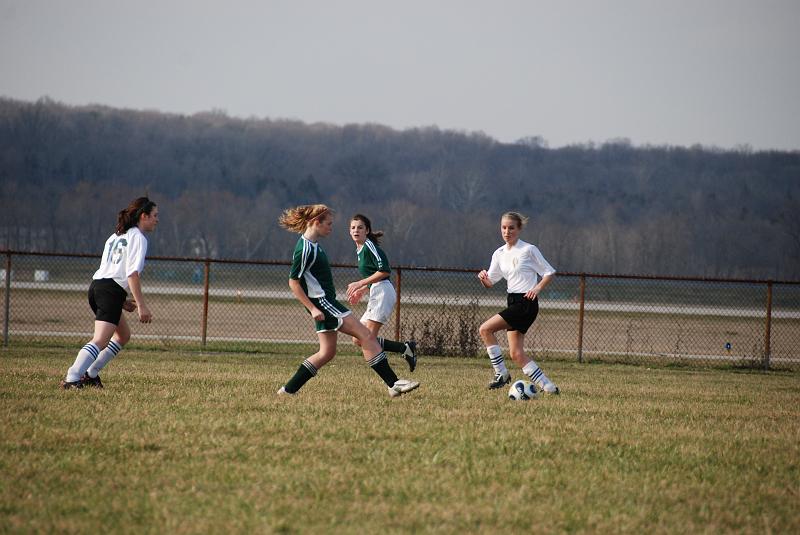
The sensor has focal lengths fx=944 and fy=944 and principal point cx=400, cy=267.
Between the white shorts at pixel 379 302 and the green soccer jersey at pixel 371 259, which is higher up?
the green soccer jersey at pixel 371 259

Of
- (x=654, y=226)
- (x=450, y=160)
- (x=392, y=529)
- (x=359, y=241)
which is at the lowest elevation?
(x=392, y=529)

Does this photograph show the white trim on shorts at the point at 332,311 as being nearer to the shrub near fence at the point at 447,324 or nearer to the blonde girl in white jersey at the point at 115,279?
the blonde girl in white jersey at the point at 115,279

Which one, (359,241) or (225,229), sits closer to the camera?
(359,241)

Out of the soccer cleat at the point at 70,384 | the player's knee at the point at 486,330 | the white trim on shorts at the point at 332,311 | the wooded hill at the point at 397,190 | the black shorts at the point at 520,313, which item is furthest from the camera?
the wooded hill at the point at 397,190

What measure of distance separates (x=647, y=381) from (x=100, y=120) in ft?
590

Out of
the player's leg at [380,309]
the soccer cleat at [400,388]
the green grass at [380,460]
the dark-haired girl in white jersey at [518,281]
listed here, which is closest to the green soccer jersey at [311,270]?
the green grass at [380,460]

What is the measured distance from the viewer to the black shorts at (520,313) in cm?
1025

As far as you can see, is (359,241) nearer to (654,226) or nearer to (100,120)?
(654,226)

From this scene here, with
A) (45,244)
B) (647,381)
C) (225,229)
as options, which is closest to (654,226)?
(225,229)

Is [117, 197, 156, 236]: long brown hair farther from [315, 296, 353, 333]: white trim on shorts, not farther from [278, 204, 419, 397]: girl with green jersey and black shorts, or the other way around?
[315, 296, 353, 333]: white trim on shorts

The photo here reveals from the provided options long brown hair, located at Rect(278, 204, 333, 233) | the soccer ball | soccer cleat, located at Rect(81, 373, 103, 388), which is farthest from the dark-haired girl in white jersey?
soccer cleat, located at Rect(81, 373, 103, 388)

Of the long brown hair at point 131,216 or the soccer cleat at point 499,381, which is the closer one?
the long brown hair at point 131,216

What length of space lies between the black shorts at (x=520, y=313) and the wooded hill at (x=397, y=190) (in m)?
86.1

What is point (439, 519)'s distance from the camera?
5.06 m
